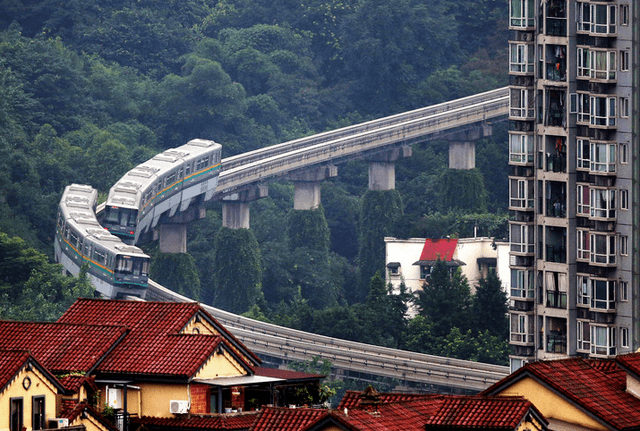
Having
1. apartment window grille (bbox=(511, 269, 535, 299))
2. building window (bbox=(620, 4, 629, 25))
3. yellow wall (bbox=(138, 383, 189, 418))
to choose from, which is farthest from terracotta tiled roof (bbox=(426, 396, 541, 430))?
apartment window grille (bbox=(511, 269, 535, 299))

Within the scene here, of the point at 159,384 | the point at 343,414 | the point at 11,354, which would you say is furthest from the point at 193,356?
the point at 343,414

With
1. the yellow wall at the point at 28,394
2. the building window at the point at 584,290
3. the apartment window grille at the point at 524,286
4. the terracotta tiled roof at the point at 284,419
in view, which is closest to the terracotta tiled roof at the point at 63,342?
the yellow wall at the point at 28,394

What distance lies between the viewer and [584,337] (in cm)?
12862

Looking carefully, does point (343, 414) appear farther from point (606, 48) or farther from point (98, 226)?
point (98, 226)

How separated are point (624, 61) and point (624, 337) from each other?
14.8m

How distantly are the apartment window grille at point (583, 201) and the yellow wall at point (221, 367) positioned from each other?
58.4 metres

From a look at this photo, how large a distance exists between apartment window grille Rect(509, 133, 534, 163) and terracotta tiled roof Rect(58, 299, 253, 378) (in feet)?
196

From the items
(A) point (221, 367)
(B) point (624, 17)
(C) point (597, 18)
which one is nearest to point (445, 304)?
(C) point (597, 18)

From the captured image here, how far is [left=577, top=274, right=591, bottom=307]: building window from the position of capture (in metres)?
129

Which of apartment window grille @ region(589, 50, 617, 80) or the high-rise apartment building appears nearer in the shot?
the high-rise apartment building

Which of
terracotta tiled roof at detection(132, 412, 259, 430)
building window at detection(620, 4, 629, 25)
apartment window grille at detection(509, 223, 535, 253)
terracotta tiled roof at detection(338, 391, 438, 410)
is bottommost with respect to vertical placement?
terracotta tiled roof at detection(132, 412, 259, 430)

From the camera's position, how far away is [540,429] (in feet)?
210

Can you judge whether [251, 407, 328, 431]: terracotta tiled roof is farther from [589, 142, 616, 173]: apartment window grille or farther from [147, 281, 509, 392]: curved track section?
[147, 281, 509, 392]: curved track section

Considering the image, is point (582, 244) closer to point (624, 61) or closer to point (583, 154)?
point (583, 154)
